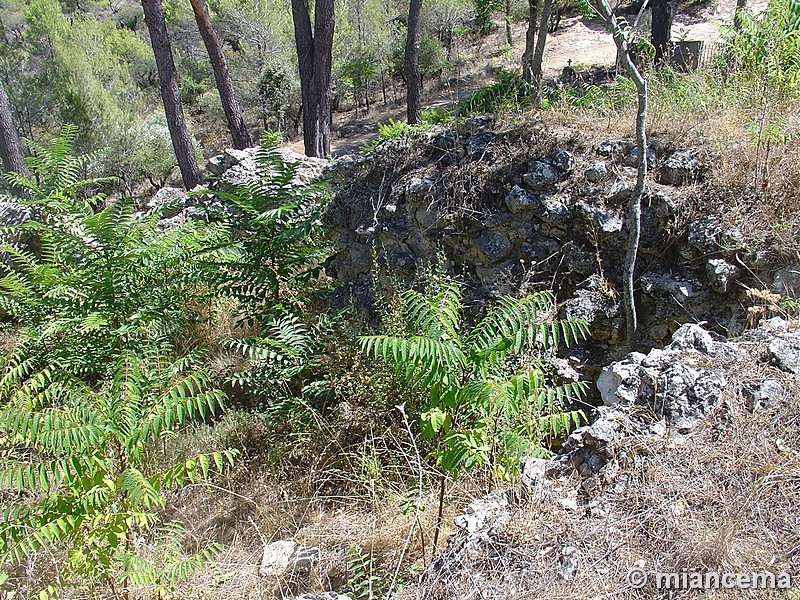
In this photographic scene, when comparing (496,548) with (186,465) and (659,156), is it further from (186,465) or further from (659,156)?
(659,156)

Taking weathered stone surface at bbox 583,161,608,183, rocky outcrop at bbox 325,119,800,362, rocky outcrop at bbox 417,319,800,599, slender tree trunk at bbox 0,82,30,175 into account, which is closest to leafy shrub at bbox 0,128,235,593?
rocky outcrop at bbox 417,319,800,599

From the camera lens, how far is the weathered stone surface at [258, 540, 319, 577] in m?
3.01

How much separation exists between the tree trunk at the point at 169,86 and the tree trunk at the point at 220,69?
65 cm

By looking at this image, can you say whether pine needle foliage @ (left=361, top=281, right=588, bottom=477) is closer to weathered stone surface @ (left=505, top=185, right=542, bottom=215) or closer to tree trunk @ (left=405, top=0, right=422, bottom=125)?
weathered stone surface @ (left=505, top=185, right=542, bottom=215)

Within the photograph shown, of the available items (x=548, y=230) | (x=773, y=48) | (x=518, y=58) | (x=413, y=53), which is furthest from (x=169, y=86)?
(x=518, y=58)

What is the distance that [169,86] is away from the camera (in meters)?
10.4

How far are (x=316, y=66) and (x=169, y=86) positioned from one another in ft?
9.09

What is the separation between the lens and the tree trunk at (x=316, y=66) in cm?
969

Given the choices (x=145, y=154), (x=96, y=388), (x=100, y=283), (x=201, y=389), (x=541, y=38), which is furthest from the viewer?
(x=145, y=154)

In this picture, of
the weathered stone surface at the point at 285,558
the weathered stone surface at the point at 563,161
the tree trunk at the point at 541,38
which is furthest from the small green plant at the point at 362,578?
the tree trunk at the point at 541,38

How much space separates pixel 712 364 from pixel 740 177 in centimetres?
185

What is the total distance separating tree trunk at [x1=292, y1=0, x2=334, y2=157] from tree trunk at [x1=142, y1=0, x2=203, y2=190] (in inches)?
90.2

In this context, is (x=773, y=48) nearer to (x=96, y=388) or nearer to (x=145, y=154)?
(x=96, y=388)

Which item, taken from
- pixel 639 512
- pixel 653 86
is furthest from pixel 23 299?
pixel 653 86
